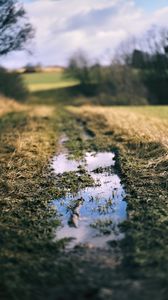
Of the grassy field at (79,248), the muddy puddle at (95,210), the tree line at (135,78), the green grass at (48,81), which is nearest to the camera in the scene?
the grassy field at (79,248)

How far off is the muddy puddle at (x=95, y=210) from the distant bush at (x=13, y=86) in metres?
46.1

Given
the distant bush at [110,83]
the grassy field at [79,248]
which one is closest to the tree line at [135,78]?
the distant bush at [110,83]

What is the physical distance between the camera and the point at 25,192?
43.4 feet

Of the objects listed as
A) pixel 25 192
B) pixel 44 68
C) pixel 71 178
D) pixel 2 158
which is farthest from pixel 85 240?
pixel 44 68

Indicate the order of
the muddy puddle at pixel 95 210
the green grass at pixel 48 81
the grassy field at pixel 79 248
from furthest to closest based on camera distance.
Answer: the green grass at pixel 48 81
the muddy puddle at pixel 95 210
the grassy field at pixel 79 248

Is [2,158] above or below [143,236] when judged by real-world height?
below

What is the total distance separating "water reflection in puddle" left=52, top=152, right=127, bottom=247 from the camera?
9633 millimetres

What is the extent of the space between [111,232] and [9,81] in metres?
56.4

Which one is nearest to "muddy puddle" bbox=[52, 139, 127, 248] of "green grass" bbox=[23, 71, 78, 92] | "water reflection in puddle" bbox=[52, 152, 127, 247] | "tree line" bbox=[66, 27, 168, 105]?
"water reflection in puddle" bbox=[52, 152, 127, 247]

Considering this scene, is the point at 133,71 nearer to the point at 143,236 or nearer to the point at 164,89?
the point at 164,89

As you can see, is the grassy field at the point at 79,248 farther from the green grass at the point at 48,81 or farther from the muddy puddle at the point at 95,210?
the green grass at the point at 48,81

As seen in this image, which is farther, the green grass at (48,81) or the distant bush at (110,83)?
the green grass at (48,81)

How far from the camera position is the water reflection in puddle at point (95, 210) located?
9633mm

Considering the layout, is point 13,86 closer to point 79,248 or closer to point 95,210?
point 95,210
